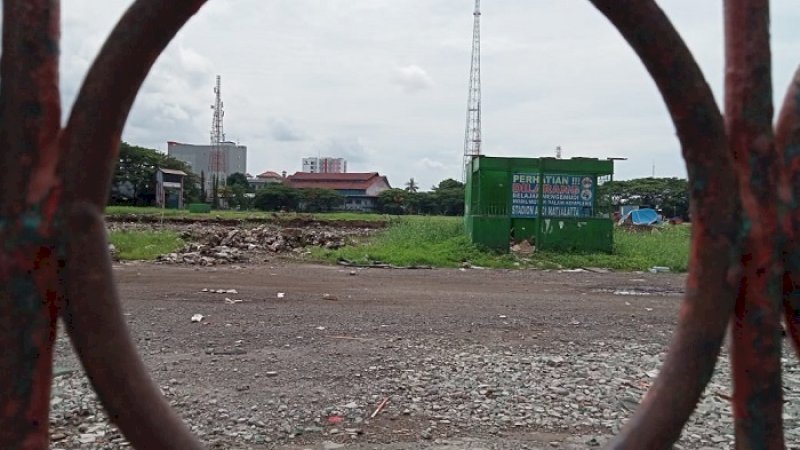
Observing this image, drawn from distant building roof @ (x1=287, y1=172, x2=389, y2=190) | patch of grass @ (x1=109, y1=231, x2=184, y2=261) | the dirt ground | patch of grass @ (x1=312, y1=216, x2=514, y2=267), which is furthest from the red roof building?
the dirt ground

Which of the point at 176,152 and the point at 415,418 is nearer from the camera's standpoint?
the point at 415,418

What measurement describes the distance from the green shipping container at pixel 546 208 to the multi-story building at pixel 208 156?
59.4m

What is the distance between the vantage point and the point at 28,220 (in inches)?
44.7

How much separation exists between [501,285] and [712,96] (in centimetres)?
1012

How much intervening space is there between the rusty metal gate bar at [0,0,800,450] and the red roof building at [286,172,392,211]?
67.2m

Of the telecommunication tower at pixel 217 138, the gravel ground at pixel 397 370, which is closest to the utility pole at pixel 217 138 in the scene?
the telecommunication tower at pixel 217 138

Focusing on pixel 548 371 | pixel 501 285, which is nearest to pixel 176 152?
pixel 501 285

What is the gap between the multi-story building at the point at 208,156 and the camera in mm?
74938

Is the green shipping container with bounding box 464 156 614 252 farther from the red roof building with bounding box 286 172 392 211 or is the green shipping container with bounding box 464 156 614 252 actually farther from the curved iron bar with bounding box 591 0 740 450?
the red roof building with bounding box 286 172 392 211

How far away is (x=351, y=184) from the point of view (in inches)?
2995

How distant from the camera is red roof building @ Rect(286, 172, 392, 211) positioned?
70.4 m

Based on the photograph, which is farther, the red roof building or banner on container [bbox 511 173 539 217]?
the red roof building

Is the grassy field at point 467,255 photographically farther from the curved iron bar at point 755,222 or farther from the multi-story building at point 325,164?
the multi-story building at point 325,164

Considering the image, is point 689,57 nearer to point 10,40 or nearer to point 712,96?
point 712,96
